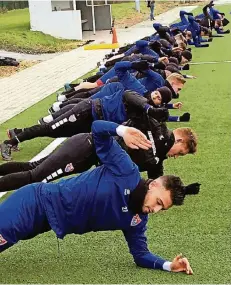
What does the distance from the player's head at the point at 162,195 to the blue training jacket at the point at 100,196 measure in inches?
7.0

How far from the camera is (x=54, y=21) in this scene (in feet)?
73.6

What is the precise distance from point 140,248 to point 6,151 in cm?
349

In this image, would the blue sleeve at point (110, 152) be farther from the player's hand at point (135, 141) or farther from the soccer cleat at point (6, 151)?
the soccer cleat at point (6, 151)

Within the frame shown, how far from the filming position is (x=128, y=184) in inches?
153

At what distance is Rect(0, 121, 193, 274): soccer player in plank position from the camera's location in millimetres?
3896

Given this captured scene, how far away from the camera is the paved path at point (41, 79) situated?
11602 millimetres

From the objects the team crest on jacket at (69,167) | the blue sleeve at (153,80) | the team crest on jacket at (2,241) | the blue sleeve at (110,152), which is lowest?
the team crest on jacket at (2,241)

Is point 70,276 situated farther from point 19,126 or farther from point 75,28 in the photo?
point 75,28

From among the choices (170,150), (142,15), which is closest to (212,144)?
(170,150)

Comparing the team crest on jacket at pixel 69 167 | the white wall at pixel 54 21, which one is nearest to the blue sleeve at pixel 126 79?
the team crest on jacket at pixel 69 167

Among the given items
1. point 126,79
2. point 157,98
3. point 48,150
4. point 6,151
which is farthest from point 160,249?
point 48,150

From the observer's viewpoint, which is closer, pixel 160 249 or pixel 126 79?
pixel 160 249

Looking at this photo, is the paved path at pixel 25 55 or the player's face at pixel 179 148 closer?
the player's face at pixel 179 148

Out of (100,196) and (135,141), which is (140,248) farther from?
(135,141)
